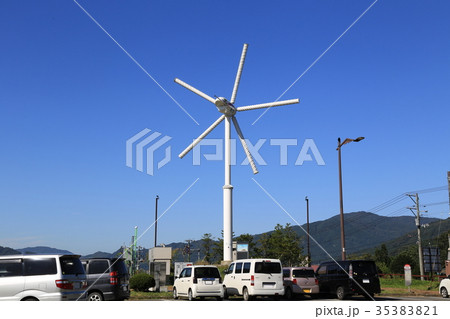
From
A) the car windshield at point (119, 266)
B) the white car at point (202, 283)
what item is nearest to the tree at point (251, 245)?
the white car at point (202, 283)

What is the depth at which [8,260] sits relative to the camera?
50.4 ft

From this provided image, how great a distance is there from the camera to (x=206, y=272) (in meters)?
23.4

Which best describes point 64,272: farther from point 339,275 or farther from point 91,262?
point 339,275

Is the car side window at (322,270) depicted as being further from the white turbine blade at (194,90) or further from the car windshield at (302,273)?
the white turbine blade at (194,90)

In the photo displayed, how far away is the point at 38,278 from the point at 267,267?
1112cm

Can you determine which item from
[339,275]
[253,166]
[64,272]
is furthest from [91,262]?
[253,166]

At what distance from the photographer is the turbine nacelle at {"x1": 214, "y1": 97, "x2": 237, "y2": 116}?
5458 cm

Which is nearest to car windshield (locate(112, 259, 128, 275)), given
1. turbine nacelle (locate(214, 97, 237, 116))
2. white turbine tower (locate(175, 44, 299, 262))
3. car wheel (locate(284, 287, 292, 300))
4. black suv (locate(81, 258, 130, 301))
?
black suv (locate(81, 258, 130, 301))

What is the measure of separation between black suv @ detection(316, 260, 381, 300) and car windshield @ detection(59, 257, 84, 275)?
13.3m

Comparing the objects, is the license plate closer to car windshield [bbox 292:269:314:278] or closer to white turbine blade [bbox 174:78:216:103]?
car windshield [bbox 292:269:314:278]

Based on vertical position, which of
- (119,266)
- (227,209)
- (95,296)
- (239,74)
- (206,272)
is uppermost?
(239,74)

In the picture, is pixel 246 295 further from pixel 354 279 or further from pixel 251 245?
pixel 251 245

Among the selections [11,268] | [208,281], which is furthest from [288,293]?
[11,268]

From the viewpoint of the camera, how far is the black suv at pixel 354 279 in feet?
77.7
